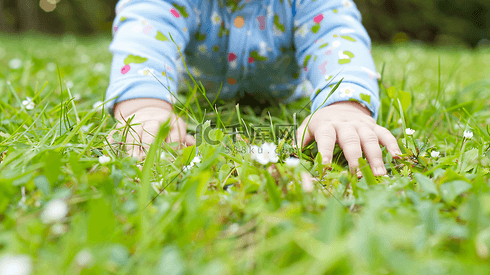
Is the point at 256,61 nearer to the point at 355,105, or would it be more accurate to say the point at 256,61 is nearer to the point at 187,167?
the point at 355,105

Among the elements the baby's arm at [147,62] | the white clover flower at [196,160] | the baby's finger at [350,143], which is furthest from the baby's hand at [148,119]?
the baby's finger at [350,143]

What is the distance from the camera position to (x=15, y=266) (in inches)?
11.6

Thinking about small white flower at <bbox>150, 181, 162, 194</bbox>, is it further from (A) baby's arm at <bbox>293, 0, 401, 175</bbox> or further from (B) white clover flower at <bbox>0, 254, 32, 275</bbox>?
(A) baby's arm at <bbox>293, 0, 401, 175</bbox>

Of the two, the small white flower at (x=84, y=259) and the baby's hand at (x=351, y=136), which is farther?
the baby's hand at (x=351, y=136)

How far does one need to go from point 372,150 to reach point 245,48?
0.64 metres

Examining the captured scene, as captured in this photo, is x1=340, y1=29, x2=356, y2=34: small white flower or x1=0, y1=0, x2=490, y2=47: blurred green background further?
x1=0, y1=0, x2=490, y2=47: blurred green background

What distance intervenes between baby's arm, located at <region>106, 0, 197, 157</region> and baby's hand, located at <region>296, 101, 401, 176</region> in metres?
0.31

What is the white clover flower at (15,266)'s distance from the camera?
291 millimetres

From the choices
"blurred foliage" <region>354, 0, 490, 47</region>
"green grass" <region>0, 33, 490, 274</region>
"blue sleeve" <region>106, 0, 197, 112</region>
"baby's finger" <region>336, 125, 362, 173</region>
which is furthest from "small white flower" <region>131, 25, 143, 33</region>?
"blurred foliage" <region>354, 0, 490, 47</region>

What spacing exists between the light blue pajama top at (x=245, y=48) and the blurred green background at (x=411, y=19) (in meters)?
7.84

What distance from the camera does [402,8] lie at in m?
8.31

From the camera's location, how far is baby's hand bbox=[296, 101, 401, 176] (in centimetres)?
68

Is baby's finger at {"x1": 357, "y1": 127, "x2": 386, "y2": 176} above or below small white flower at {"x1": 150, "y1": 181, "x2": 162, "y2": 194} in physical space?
below

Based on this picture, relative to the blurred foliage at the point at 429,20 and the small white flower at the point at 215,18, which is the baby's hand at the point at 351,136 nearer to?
the small white flower at the point at 215,18
